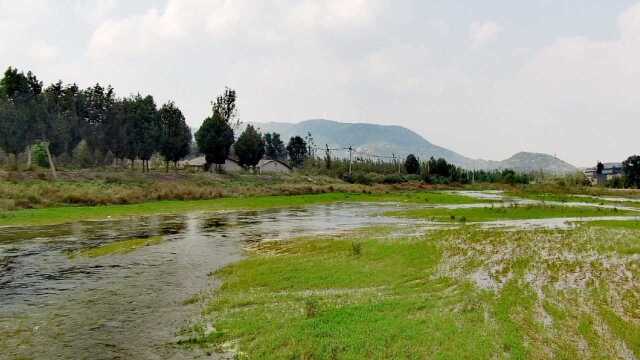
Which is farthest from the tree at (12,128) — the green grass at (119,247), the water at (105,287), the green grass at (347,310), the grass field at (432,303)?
the green grass at (347,310)

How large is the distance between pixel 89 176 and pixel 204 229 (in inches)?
1791

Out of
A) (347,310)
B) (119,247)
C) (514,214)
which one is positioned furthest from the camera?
(514,214)

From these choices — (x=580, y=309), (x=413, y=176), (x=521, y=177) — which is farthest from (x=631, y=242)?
(x=521, y=177)

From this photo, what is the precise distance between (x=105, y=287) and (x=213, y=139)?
95722 millimetres

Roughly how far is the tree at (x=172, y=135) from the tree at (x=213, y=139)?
3791 millimetres

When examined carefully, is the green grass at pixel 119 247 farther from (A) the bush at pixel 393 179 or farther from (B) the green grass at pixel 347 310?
(A) the bush at pixel 393 179

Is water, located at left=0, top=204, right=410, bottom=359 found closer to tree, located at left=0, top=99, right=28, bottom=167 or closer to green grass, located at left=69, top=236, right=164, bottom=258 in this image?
green grass, located at left=69, top=236, right=164, bottom=258

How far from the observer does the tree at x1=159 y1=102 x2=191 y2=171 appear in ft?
351

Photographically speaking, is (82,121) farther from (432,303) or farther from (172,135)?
(432,303)

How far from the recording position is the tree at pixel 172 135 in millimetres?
107081

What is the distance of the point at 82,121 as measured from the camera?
96938 millimetres

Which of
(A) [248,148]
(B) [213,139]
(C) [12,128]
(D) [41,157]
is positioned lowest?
(D) [41,157]

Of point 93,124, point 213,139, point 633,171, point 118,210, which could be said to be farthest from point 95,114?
point 633,171

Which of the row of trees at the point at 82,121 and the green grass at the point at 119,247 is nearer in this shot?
the green grass at the point at 119,247
